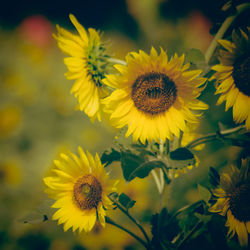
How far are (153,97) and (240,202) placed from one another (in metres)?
0.32

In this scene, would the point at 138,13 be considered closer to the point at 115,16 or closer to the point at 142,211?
the point at 115,16

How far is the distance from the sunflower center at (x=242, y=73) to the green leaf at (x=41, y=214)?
1.73 feet

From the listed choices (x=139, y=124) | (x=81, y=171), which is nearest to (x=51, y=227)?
(x=81, y=171)

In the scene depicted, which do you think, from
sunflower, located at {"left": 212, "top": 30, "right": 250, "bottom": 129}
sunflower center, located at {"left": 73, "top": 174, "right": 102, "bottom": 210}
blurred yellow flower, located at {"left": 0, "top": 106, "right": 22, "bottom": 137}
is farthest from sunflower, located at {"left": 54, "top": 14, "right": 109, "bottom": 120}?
blurred yellow flower, located at {"left": 0, "top": 106, "right": 22, "bottom": 137}

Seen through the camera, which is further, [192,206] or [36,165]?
[36,165]

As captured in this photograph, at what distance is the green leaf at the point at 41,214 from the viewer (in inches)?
22.7

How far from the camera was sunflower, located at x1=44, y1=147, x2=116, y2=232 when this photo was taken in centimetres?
59

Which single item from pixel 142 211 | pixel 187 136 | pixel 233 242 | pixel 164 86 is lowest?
pixel 142 211

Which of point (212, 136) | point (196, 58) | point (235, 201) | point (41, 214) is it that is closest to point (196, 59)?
point (196, 58)

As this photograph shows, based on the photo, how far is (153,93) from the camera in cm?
63

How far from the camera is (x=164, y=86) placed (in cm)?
62

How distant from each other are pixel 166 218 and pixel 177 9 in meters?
3.37

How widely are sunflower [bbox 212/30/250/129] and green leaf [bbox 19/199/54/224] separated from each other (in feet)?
1.54

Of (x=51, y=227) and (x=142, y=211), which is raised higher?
(x=142, y=211)
